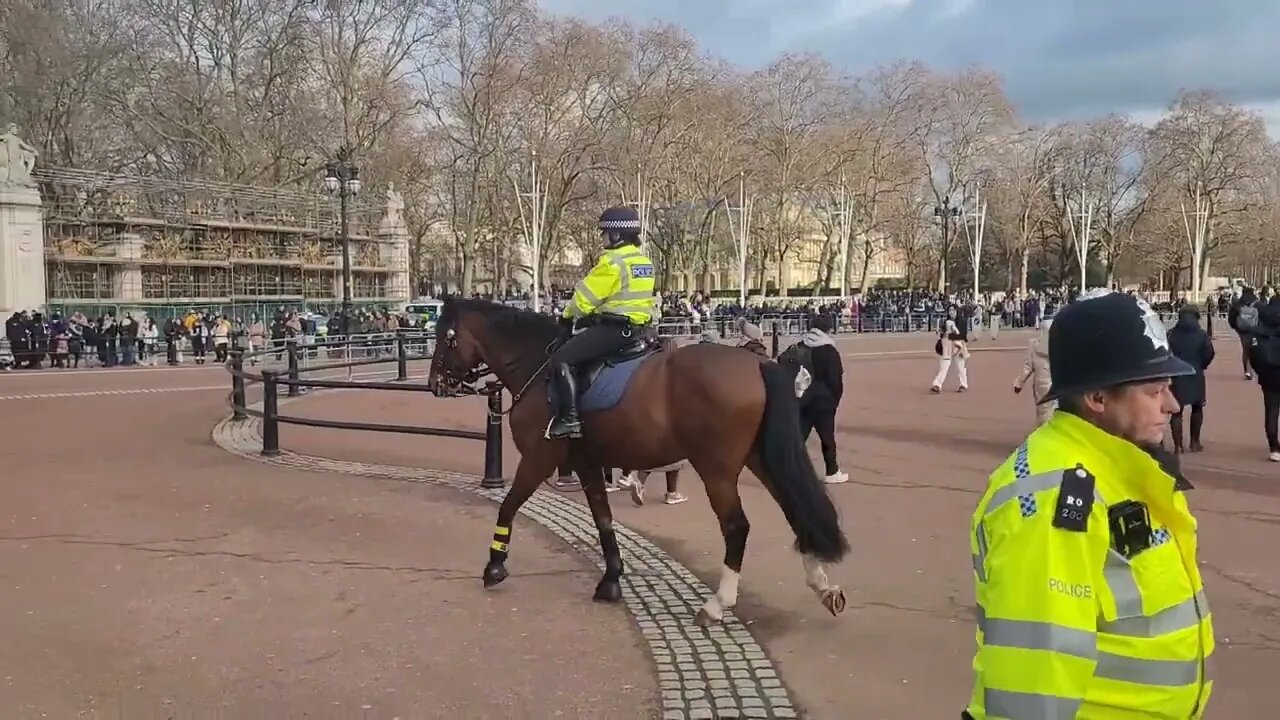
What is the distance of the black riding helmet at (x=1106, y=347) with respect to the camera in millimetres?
1927

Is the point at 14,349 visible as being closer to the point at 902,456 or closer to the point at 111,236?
the point at 111,236

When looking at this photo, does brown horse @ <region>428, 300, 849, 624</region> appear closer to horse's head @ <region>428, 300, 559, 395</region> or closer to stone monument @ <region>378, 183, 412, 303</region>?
horse's head @ <region>428, 300, 559, 395</region>

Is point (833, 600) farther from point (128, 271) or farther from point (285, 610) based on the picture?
point (128, 271)

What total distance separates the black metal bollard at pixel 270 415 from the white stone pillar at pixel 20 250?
25.0 meters

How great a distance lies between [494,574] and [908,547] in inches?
114

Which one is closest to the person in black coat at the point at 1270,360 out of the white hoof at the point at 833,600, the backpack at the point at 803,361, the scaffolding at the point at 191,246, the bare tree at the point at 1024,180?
the backpack at the point at 803,361

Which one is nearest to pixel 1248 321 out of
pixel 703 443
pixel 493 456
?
pixel 493 456

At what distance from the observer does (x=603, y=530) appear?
20.4 feet

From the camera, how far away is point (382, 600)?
6059 mm

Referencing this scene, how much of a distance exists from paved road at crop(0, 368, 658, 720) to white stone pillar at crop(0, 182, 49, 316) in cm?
2510

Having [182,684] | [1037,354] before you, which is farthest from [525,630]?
[1037,354]

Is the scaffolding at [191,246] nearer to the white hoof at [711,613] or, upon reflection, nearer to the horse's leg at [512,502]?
the horse's leg at [512,502]

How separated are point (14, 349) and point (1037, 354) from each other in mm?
26562

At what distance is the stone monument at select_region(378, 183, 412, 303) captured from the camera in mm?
54719
